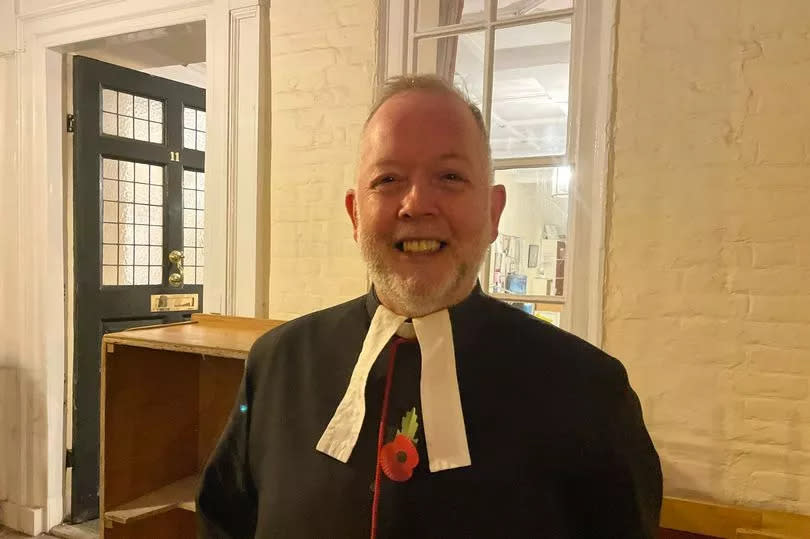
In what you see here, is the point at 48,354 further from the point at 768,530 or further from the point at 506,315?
the point at 768,530

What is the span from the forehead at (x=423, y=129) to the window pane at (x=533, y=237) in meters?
1.04

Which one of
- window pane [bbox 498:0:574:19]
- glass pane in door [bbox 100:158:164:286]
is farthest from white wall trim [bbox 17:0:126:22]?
window pane [bbox 498:0:574:19]

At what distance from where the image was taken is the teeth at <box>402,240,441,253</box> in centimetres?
93

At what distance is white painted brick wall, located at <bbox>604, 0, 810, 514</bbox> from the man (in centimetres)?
81

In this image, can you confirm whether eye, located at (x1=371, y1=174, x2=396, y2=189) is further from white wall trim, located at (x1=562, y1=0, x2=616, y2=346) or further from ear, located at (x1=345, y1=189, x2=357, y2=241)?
white wall trim, located at (x1=562, y1=0, x2=616, y2=346)

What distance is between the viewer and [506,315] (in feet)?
3.27

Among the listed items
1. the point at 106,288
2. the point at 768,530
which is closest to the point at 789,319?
the point at 768,530

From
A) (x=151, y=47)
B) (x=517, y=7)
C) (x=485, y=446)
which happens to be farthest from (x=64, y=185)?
(x=485, y=446)

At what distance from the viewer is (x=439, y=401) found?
89cm

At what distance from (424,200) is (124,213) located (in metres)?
2.75

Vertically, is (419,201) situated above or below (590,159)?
below

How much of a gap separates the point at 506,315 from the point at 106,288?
2.69 metres

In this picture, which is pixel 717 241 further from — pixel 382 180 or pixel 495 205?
pixel 382 180

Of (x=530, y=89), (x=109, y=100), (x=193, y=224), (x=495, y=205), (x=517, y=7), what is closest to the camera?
(x=495, y=205)
